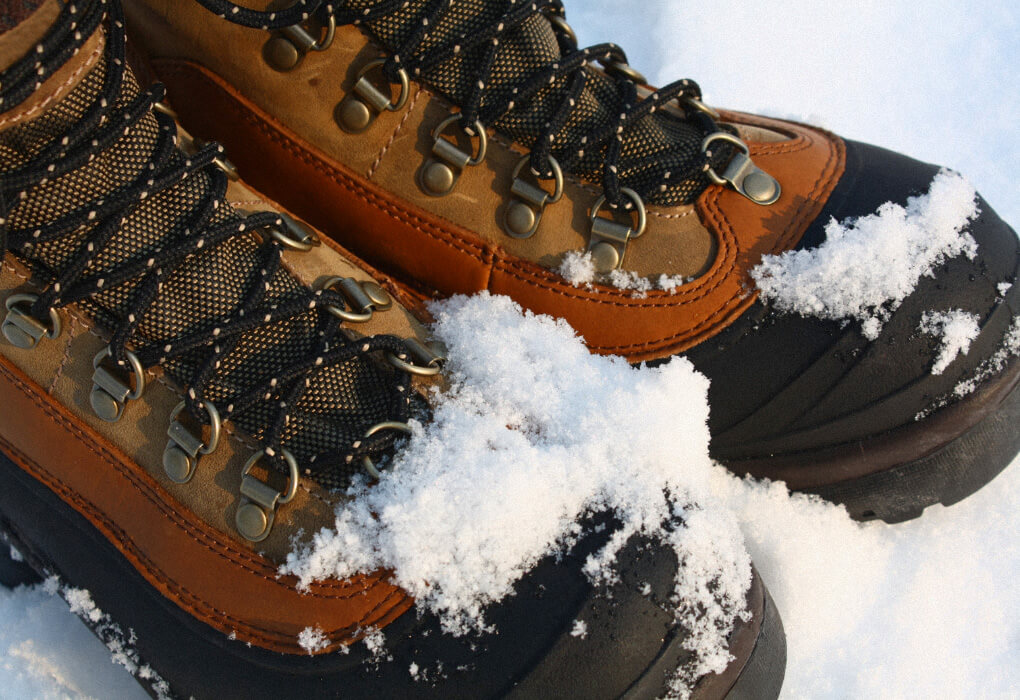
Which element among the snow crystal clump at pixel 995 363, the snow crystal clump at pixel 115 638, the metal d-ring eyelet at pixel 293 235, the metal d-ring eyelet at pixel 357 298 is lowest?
the snow crystal clump at pixel 115 638

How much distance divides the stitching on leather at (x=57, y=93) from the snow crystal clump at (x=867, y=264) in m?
0.78

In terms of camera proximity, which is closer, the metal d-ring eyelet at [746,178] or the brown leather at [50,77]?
the brown leather at [50,77]

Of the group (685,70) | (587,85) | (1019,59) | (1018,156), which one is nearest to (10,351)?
(587,85)

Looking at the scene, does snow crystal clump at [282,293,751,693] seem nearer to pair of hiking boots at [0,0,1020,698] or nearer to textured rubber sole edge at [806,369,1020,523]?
pair of hiking boots at [0,0,1020,698]

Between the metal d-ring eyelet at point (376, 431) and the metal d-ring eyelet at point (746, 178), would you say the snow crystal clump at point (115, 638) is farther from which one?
the metal d-ring eyelet at point (746, 178)

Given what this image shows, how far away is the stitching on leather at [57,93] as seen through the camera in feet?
2.53

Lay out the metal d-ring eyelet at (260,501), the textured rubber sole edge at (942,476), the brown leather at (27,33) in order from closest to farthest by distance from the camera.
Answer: the brown leather at (27,33), the metal d-ring eyelet at (260,501), the textured rubber sole edge at (942,476)

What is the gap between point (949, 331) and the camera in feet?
3.45

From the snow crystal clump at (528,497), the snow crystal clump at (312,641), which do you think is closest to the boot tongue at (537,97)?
the snow crystal clump at (528,497)

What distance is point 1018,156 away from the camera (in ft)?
5.90

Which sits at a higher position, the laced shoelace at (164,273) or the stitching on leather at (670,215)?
the stitching on leather at (670,215)

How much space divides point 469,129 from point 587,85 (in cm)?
17

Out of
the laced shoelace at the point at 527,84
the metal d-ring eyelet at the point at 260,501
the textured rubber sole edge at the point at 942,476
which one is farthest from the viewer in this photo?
the textured rubber sole edge at the point at 942,476

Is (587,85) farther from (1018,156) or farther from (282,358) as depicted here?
(1018,156)
